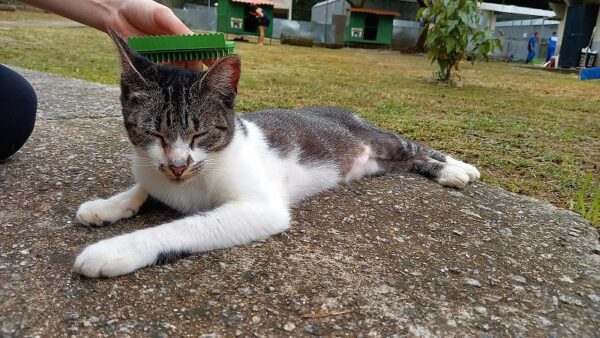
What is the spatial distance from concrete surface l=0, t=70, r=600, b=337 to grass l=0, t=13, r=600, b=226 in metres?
0.84

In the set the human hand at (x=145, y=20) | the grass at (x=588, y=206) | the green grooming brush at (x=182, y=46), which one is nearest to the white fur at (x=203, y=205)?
the green grooming brush at (x=182, y=46)

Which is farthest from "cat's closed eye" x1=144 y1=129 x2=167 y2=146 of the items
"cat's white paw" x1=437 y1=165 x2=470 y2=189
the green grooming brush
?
"cat's white paw" x1=437 y1=165 x2=470 y2=189

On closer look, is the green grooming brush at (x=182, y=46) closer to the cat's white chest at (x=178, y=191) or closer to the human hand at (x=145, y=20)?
the human hand at (x=145, y=20)

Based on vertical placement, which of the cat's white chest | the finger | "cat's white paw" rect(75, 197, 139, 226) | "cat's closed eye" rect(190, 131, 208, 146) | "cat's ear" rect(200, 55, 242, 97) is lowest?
"cat's white paw" rect(75, 197, 139, 226)

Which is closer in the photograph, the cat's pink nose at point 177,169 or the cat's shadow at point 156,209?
the cat's pink nose at point 177,169

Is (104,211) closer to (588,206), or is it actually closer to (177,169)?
(177,169)

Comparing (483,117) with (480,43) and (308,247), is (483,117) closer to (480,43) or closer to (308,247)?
(480,43)

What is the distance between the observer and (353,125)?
3.28m

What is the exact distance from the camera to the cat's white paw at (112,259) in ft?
5.13

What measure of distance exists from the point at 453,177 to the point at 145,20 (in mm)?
1844

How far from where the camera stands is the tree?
792 cm

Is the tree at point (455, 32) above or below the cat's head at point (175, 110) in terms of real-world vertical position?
above

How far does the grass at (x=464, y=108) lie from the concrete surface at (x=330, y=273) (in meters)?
0.84

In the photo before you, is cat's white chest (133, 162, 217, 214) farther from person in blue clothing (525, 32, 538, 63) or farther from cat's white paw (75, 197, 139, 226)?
person in blue clothing (525, 32, 538, 63)
